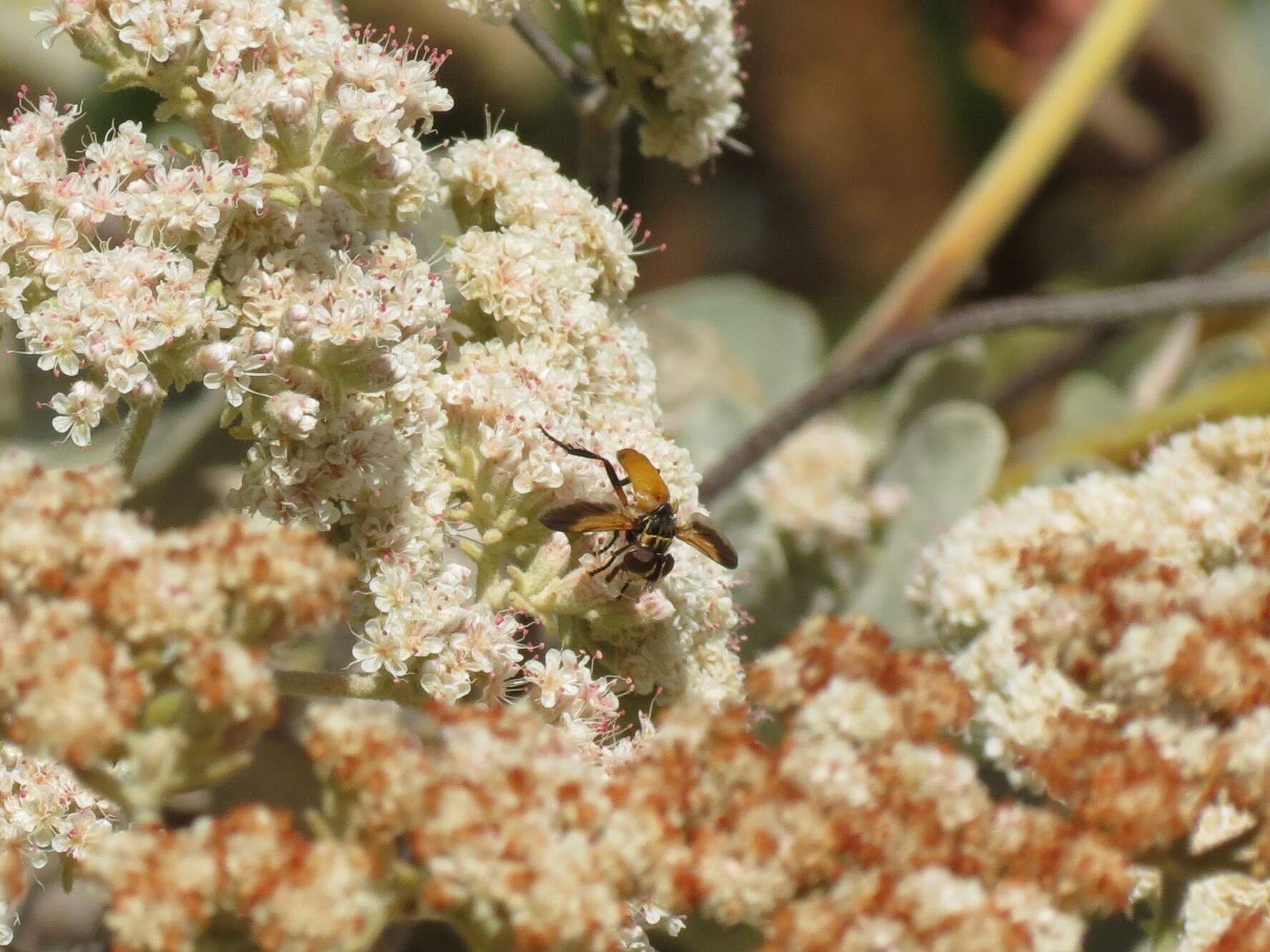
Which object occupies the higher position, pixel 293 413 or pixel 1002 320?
pixel 1002 320

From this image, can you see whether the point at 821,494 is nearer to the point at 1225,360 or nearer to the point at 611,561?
the point at 1225,360

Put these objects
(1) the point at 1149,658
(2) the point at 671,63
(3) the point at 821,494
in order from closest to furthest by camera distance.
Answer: (1) the point at 1149,658 → (2) the point at 671,63 → (3) the point at 821,494

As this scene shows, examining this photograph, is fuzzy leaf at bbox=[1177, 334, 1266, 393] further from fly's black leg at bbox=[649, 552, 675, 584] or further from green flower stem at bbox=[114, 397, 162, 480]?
green flower stem at bbox=[114, 397, 162, 480]

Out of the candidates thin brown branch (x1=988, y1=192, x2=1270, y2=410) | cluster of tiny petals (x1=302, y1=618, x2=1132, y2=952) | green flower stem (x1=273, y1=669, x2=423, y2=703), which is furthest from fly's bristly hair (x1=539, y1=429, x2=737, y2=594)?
thin brown branch (x1=988, y1=192, x2=1270, y2=410)

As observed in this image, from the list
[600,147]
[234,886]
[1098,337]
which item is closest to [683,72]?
[600,147]

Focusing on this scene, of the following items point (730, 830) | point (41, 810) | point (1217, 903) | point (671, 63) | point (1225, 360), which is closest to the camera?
point (730, 830)

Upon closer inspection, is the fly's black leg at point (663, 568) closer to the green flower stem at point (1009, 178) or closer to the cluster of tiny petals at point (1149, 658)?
the cluster of tiny petals at point (1149, 658)

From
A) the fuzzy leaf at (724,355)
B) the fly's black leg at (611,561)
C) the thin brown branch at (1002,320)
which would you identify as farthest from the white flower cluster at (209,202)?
the fuzzy leaf at (724,355)
